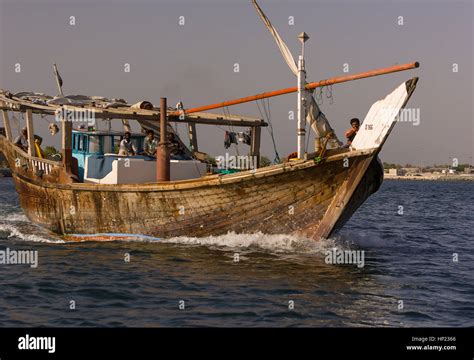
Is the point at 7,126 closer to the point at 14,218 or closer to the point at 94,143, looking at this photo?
the point at 94,143

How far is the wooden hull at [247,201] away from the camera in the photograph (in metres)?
16.2

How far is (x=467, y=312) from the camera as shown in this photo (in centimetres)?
1188

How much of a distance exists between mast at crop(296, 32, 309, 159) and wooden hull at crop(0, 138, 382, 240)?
65 cm

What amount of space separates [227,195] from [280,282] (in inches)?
150

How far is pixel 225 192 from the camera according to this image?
16.8 metres

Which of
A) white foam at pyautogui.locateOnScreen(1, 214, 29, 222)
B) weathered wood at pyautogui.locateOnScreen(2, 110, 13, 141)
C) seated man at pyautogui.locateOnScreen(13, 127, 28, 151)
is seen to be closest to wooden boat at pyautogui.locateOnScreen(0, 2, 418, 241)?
weathered wood at pyautogui.locateOnScreen(2, 110, 13, 141)

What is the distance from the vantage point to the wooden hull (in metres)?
16.2

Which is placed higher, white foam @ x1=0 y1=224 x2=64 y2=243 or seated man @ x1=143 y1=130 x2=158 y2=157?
seated man @ x1=143 y1=130 x2=158 y2=157

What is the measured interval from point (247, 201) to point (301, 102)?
2.83 metres

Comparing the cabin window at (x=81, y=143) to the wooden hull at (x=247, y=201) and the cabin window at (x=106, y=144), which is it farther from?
the wooden hull at (x=247, y=201)

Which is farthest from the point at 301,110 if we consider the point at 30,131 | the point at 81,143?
the point at 30,131

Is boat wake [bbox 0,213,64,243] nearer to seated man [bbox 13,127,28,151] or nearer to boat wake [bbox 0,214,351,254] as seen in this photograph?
seated man [bbox 13,127,28,151]

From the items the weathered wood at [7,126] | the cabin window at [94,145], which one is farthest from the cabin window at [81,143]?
the weathered wood at [7,126]
